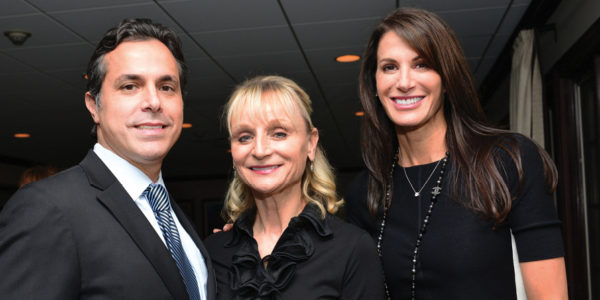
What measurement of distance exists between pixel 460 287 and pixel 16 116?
293 inches

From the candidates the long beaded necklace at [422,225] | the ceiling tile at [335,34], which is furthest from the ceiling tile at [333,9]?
the long beaded necklace at [422,225]

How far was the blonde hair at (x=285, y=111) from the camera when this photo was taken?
1902mm

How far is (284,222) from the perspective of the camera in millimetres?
1975

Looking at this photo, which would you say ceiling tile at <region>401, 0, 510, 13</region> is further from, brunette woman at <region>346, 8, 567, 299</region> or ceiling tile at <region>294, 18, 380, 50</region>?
brunette woman at <region>346, 8, 567, 299</region>

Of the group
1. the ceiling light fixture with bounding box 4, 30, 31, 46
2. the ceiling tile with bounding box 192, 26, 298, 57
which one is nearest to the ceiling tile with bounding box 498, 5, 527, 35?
the ceiling tile with bounding box 192, 26, 298, 57

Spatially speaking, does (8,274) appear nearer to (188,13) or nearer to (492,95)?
(188,13)

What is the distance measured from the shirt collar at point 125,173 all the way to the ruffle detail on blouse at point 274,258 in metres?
0.41

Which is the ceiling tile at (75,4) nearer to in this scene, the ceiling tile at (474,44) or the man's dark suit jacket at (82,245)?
the man's dark suit jacket at (82,245)

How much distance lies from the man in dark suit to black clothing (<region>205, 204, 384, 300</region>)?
3.9 inches

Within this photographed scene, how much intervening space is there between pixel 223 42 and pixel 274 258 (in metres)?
3.44

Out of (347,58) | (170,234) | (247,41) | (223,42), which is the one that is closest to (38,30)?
(223,42)

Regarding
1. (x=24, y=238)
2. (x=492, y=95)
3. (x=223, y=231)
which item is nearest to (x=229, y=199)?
(x=223, y=231)

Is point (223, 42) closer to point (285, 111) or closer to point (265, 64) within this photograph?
point (265, 64)

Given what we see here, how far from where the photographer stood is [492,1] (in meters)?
4.20
